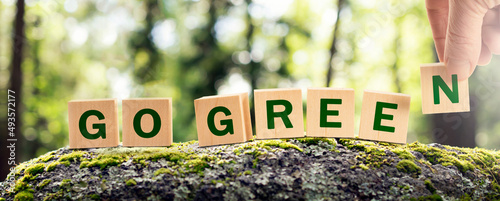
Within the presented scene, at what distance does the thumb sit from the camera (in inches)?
83.7

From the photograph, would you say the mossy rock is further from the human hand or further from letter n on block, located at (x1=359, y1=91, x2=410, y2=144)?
the human hand

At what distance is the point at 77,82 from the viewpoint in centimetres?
1009

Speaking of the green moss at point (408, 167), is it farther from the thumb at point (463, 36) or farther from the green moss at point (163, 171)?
the green moss at point (163, 171)

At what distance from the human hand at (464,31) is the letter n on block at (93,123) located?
2338 mm

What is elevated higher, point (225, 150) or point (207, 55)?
point (207, 55)

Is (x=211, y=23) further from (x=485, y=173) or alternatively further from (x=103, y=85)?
(x=485, y=173)

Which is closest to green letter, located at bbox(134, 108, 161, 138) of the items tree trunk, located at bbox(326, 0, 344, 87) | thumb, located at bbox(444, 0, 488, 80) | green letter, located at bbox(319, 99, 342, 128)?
green letter, located at bbox(319, 99, 342, 128)

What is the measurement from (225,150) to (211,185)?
0.37 m

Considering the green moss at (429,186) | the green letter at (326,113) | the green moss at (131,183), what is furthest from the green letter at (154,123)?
the green moss at (429,186)

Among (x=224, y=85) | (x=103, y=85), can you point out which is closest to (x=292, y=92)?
(x=224, y=85)

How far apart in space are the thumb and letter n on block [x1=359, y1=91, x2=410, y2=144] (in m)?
0.42

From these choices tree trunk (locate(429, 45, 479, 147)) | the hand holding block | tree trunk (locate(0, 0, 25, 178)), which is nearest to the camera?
the hand holding block

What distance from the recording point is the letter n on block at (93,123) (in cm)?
245

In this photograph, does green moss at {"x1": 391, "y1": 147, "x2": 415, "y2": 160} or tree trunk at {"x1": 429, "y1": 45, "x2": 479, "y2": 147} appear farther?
tree trunk at {"x1": 429, "y1": 45, "x2": 479, "y2": 147}
